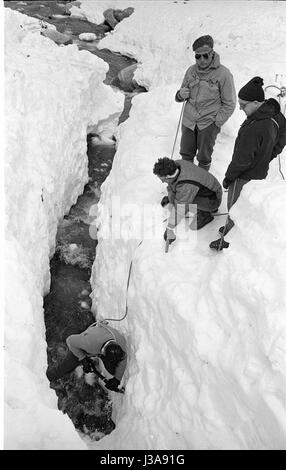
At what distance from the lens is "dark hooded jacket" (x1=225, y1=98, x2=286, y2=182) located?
491cm

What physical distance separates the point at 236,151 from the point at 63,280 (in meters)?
4.46

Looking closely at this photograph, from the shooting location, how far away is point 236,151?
203 inches

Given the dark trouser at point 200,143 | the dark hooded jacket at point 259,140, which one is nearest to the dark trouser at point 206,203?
the dark hooded jacket at point 259,140

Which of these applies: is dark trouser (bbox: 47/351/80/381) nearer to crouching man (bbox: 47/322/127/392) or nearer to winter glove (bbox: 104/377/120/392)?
crouching man (bbox: 47/322/127/392)

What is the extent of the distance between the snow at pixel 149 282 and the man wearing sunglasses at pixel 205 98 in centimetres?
93

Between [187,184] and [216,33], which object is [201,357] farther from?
[216,33]

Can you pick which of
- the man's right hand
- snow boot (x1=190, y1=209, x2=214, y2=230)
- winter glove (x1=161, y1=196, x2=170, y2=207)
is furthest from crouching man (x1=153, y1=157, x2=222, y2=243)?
the man's right hand

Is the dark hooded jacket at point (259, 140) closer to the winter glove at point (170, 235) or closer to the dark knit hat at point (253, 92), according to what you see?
the dark knit hat at point (253, 92)

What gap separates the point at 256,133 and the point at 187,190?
1.23m

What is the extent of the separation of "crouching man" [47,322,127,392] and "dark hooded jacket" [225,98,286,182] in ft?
9.31

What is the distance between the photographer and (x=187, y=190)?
18.5 ft

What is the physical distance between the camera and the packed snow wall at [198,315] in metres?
3.96

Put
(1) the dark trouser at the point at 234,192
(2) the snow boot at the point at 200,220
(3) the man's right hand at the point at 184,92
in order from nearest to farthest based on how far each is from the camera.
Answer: (1) the dark trouser at the point at 234,192 < (2) the snow boot at the point at 200,220 < (3) the man's right hand at the point at 184,92

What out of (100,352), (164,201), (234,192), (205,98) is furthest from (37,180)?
(234,192)
